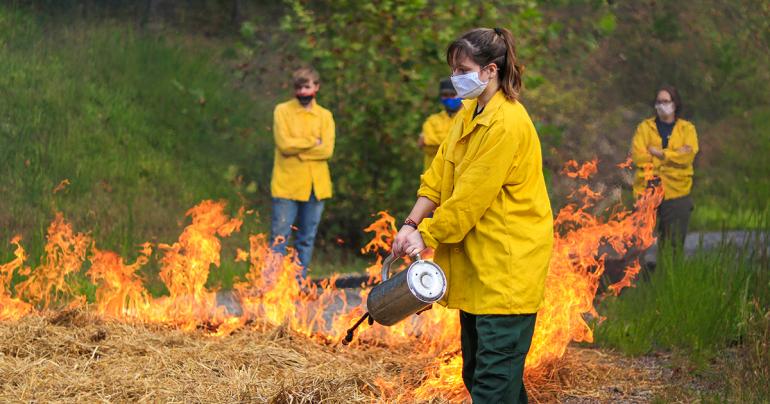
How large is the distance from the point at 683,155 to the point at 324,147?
120 inches

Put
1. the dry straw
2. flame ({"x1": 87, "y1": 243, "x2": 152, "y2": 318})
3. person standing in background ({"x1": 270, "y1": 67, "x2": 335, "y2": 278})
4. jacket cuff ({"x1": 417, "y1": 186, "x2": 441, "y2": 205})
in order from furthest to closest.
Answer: person standing in background ({"x1": 270, "y1": 67, "x2": 335, "y2": 278}), flame ({"x1": 87, "y1": 243, "x2": 152, "y2": 318}), the dry straw, jacket cuff ({"x1": 417, "y1": 186, "x2": 441, "y2": 205})

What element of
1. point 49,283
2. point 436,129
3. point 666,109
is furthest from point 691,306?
point 49,283

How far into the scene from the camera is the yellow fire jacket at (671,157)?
9.88 m

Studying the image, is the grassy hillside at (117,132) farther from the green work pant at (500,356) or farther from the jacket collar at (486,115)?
the green work pant at (500,356)

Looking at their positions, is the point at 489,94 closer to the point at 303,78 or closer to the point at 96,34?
the point at 303,78

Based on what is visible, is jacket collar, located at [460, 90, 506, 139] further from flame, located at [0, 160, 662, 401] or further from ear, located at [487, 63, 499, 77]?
flame, located at [0, 160, 662, 401]

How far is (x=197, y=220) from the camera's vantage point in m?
8.30

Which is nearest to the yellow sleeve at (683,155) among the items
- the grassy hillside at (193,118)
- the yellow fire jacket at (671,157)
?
the yellow fire jacket at (671,157)

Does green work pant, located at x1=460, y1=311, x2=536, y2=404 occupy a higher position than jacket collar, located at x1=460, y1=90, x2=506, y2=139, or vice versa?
jacket collar, located at x1=460, y1=90, x2=506, y2=139

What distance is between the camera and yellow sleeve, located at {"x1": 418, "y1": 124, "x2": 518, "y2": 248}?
453 centimetres

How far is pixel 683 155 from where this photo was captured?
9859 mm

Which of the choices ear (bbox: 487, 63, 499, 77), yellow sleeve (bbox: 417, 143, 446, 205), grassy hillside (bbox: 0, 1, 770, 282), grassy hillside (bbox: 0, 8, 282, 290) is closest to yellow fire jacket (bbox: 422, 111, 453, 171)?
grassy hillside (bbox: 0, 1, 770, 282)

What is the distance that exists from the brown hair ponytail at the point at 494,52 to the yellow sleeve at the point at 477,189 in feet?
0.79

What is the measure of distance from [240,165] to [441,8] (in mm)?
3281
